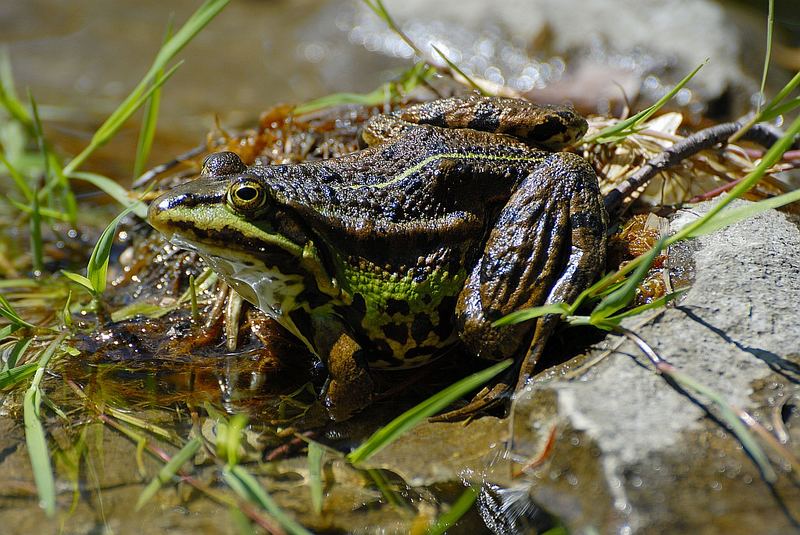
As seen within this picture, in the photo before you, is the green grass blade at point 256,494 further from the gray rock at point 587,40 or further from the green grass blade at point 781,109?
the gray rock at point 587,40

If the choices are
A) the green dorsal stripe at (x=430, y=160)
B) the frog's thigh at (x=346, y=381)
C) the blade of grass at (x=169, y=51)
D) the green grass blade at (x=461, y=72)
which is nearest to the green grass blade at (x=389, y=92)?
the green grass blade at (x=461, y=72)

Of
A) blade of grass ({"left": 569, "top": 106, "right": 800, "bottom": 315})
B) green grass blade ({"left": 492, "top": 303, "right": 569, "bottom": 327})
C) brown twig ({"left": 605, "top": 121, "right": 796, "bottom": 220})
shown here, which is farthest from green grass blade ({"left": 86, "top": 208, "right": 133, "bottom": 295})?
brown twig ({"left": 605, "top": 121, "right": 796, "bottom": 220})

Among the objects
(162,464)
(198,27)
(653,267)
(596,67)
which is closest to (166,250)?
(198,27)

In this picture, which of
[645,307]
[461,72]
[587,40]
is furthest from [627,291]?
[587,40]

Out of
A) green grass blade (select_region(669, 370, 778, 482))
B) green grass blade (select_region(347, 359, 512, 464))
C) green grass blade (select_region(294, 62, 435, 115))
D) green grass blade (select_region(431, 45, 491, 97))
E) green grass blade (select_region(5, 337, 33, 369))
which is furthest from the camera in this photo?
green grass blade (select_region(294, 62, 435, 115))

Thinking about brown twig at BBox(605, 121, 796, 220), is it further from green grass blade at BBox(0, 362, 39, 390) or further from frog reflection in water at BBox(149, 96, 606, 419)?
green grass blade at BBox(0, 362, 39, 390)
